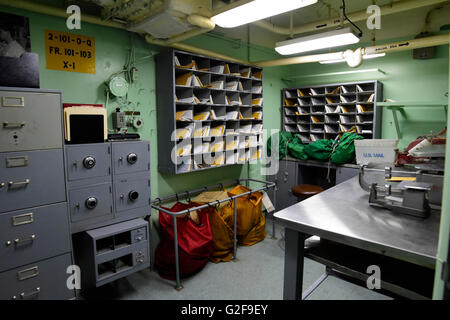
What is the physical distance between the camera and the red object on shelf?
2.79 m

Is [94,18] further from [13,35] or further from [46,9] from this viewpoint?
[13,35]

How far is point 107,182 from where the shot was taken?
2.38 m

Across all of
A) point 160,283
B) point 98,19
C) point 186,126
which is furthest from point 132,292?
point 98,19

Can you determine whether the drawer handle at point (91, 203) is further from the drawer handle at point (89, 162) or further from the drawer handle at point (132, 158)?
the drawer handle at point (132, 158)

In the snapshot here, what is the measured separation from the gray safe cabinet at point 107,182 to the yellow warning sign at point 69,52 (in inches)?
30.6

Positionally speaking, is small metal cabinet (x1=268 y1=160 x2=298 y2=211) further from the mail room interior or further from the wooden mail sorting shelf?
the wooden mail sorting shelf

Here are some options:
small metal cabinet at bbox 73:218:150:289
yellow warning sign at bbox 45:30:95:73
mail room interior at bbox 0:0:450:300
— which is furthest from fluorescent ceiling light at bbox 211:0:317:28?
small metal cabinet at bbox 73:218:150:289

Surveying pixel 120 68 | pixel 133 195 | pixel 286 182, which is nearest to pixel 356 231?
pixel 133 195

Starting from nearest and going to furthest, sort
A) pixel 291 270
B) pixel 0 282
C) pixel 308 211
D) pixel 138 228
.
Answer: pixel 291 270 < pixel 308 211 < pixel 0 282 < pixel 138 228

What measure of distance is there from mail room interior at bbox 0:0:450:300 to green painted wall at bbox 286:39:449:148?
0.8 inches

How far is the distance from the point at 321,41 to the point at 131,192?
2.20 metres

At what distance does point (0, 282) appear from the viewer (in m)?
1.82
